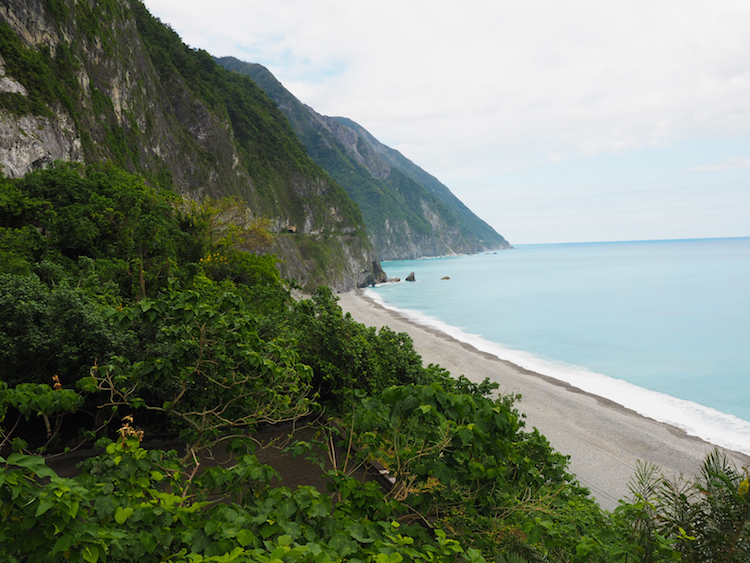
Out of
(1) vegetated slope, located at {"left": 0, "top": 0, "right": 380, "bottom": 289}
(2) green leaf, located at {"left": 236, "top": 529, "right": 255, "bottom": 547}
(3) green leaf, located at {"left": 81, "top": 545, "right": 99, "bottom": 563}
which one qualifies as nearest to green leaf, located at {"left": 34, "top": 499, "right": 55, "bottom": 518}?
(3) green leaf, located at {"left": 81, "top": 545, "right": 99, "bottom": 563}

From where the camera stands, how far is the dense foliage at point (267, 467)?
2.59 meters

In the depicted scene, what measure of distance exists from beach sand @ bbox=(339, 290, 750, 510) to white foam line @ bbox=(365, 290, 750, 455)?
1011mm

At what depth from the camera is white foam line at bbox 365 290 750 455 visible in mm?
19625

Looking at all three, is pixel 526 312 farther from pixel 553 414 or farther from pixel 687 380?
pixel 553 414

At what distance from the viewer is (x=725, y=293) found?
2598 inches

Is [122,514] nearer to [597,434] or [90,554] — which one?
[90,554]

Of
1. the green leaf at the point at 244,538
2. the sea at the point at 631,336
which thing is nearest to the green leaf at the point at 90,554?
the green leaf at the point at 244,538

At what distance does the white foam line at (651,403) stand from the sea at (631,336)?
67mm

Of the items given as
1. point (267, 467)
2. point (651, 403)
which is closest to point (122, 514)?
point (267, 467)

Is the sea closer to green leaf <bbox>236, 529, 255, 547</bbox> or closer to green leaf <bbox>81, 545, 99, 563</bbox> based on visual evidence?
green leaf <bbox>236, 529, 255, 547</bbox>

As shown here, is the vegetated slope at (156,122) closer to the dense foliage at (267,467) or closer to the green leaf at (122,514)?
the dense foliage at (267,467)

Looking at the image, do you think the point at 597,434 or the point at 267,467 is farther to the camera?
the point at 597,434

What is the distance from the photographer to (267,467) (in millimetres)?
3418

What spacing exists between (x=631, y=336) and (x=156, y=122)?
180ft
